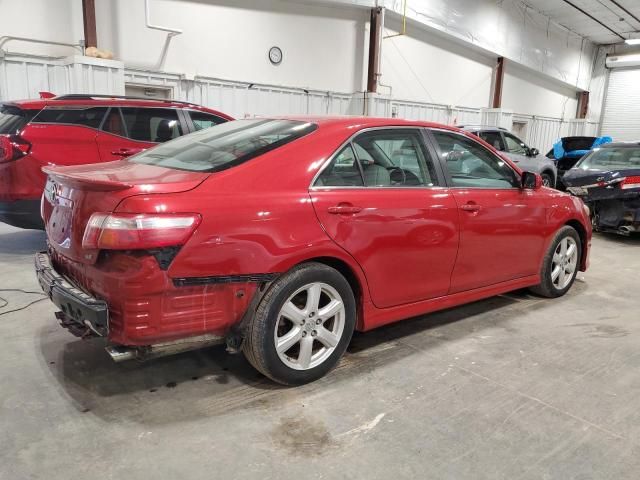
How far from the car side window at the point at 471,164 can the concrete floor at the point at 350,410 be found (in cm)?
107

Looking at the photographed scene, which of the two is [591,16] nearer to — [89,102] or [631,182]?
[631,182]

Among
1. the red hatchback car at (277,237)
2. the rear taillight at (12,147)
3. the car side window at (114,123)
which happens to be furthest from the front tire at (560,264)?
the rear taillight at (12,147)

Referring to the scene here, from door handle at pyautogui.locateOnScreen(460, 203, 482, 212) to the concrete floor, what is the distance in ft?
2.92

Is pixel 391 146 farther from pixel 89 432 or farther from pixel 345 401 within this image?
pixel 89 432

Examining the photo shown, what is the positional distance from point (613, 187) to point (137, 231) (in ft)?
22.0

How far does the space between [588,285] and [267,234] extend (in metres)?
3.90

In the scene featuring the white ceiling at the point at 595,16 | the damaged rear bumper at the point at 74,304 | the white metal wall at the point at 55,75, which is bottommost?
the damaged rear bumper at the point at 74,304

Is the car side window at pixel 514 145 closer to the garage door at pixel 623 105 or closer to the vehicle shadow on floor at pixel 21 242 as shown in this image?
the vehicle shadow on floor at pixel 21 242

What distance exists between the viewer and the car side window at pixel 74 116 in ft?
16.9

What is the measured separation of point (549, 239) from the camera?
13.5ft

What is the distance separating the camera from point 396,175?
3104 millimetres

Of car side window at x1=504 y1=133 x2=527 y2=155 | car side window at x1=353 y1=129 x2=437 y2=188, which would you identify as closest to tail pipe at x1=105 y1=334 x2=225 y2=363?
car side window at x1=353 y1=129 x2=437 y2=188

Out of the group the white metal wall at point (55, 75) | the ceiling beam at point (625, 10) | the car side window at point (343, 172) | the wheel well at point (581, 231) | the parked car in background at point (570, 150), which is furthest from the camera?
the ceiling beam at point (625, 10)

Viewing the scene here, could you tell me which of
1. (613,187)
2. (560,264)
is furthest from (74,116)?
(613,187)
